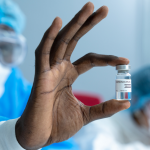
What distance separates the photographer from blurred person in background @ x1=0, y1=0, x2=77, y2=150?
117 centimetres

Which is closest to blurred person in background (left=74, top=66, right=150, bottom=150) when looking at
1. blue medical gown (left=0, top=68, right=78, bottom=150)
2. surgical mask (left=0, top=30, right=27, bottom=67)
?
Result: blue medical gown (left=0, top=68, right=78, bottom=150)

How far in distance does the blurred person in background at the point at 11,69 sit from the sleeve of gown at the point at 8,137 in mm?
446

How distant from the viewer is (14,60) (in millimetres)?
1442

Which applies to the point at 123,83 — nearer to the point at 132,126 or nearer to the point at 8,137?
the point at 8,137

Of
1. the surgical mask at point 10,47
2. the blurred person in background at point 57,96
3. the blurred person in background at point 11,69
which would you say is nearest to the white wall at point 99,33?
the blurred person in background at point 11,69

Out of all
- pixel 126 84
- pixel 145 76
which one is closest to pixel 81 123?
pixel 126 84

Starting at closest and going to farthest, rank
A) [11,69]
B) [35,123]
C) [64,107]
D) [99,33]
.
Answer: [35,123] < [64,107] < [11,69] < [99,33]

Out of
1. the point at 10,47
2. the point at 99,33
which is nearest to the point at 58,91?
the point at 10,47

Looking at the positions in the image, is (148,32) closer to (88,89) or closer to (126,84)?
(88,89)

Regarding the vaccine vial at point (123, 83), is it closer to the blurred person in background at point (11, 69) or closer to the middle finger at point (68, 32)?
the middle finger at point (68, 32)

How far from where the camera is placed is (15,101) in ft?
3.93

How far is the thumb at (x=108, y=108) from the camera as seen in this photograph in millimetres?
663

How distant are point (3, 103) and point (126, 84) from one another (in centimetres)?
88

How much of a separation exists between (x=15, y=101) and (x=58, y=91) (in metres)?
0.63
